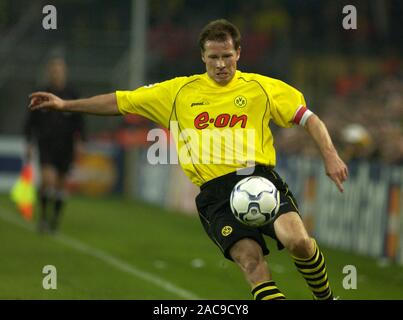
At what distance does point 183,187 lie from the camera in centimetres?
2392

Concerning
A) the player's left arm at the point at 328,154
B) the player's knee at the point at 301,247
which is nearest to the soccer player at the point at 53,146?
the player's left arm at the point at 328,154

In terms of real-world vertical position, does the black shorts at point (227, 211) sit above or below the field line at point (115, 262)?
above

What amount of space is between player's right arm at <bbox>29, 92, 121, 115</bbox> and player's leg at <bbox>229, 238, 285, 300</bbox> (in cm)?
150

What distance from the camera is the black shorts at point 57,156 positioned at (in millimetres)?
16781

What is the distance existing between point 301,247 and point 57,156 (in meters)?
9.50

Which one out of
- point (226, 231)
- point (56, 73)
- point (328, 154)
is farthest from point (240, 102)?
point (56, 73)

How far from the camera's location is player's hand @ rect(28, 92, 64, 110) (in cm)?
846

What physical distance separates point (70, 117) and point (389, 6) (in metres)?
15.9

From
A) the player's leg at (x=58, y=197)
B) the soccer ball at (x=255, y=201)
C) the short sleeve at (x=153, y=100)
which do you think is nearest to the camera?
the soccer ball at (x=255, y=201)

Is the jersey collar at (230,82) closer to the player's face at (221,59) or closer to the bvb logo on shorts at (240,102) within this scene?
the player's face at (221,59)

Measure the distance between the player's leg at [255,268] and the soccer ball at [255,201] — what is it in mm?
160

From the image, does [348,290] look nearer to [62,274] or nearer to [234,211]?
[62,274]

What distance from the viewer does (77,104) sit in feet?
28.1

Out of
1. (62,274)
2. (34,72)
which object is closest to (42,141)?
(62,274)
